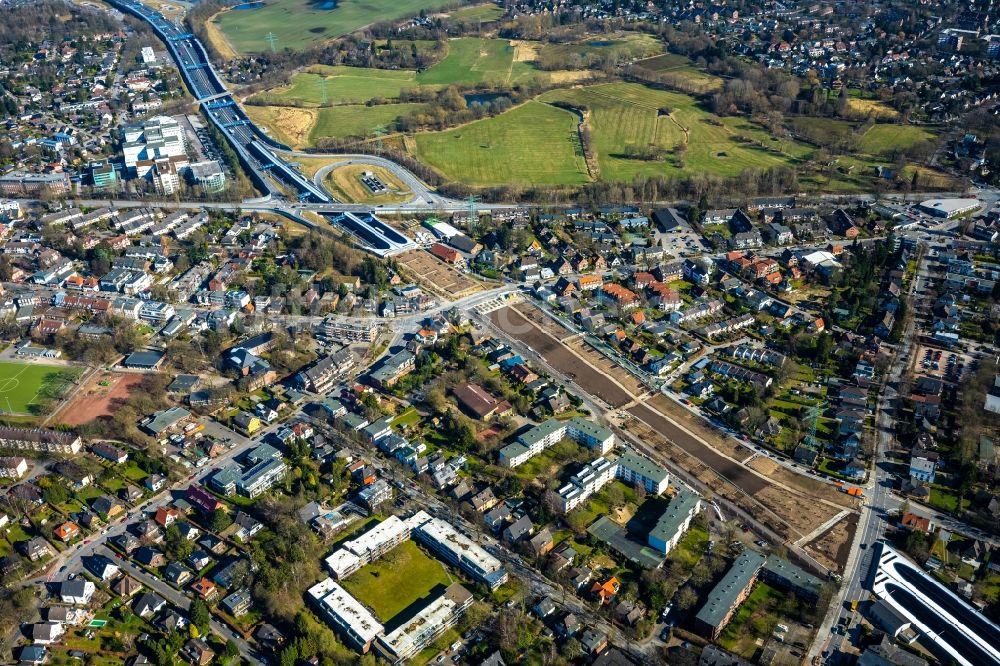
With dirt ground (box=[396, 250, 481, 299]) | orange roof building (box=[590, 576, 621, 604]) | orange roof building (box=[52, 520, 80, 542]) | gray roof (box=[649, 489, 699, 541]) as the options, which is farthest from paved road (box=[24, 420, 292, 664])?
dirt ground (box=[396, 250, 481, 299])

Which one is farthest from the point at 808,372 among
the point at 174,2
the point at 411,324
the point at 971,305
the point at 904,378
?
the point at 174,2

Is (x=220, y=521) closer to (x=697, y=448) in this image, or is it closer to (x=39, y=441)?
(x=39, y=441)

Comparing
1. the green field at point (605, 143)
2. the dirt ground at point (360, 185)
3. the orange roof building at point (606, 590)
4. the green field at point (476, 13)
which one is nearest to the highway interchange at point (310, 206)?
the dirt ground at point (360, 185)

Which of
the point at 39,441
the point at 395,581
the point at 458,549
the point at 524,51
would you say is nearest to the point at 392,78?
the point at 524,51

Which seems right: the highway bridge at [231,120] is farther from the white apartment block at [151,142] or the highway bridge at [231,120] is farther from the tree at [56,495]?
the tree at [56,495]

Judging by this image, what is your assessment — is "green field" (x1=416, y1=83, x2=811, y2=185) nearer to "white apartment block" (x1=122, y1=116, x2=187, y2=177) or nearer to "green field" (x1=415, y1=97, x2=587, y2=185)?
"green field" (x1=415, y1=97, x2=587, y2=185)
